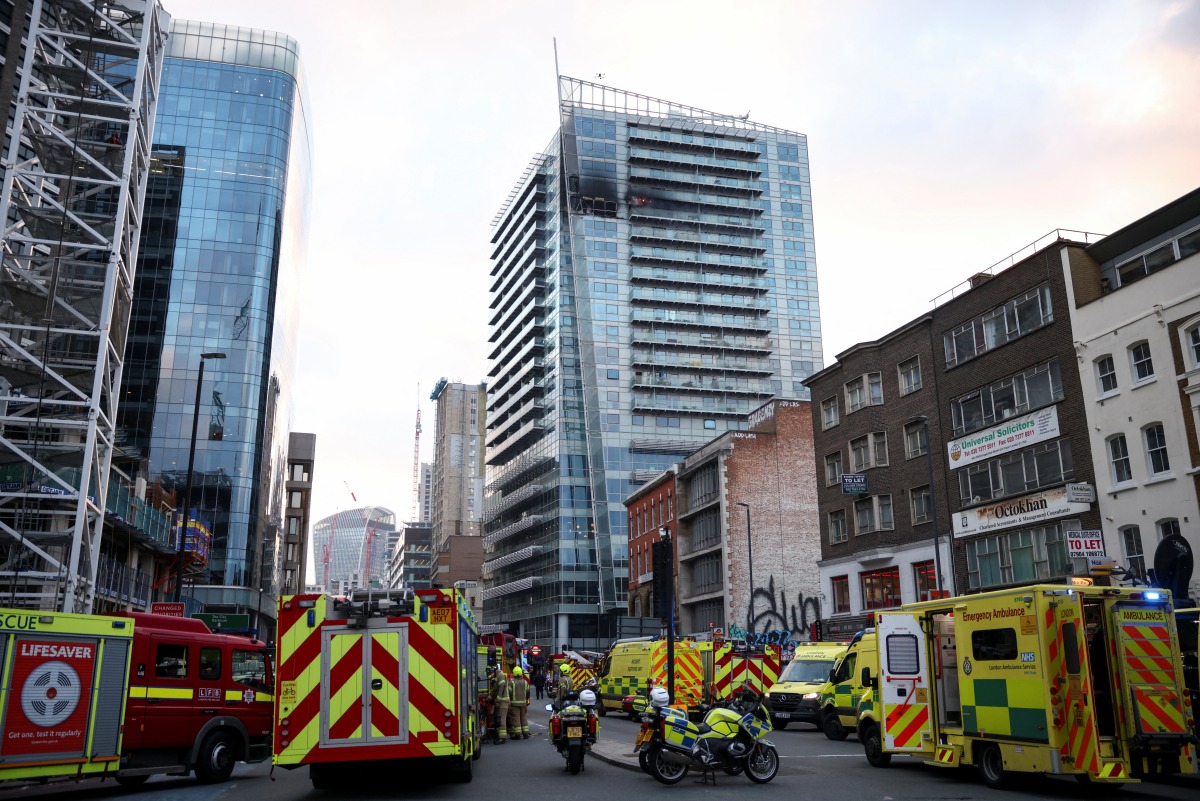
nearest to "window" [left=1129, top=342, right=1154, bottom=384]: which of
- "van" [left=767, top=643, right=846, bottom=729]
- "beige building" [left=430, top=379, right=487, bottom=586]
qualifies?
"van" [left=767, top=643, right=846, bottom=729]

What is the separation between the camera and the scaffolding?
27.6m

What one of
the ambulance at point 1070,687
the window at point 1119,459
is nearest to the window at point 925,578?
the window at point 1119,459

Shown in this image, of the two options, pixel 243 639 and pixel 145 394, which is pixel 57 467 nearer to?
pixel 243 639

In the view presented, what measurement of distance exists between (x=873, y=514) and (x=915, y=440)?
3.93 meters

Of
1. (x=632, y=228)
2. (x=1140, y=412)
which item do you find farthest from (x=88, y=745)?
(x=632, y=228)

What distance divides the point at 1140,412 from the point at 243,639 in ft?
79.0

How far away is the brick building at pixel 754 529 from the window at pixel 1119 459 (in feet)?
89.7

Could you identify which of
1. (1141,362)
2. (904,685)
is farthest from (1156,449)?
(904,685)

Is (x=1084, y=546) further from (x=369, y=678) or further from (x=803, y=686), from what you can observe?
(x=369, y=678)

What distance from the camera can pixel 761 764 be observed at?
45.7 ft

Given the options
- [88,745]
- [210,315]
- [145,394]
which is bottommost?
[88,745]

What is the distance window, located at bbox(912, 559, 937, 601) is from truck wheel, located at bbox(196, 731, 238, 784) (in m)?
27.3

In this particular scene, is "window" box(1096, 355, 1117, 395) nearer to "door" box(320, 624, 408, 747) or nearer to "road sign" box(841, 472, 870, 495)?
"road sign" box(841, 472, 870, 495)

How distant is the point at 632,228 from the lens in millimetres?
96188
